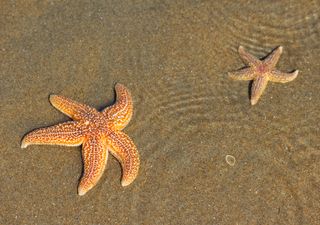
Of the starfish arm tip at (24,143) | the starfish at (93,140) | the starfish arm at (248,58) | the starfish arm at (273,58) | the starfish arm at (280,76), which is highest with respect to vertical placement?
the starfish arm at (273,58)

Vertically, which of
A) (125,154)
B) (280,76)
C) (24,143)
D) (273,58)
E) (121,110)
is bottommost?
(24,143)

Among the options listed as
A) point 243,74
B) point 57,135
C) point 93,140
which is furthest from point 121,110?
point 243,74

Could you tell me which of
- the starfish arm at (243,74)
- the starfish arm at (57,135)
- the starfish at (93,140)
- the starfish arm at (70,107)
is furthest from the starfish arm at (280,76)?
the starfish arm at (57,135)

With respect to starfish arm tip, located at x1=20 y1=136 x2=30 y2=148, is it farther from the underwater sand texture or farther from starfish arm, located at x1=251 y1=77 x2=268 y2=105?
starfish arm, located at x1=251 y1=77 x2=268 y2=105

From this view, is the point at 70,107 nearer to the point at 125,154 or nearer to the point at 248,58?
the point at 125,154

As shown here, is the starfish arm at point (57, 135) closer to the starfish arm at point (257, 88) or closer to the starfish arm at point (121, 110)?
the starfish arm at point (121, 110)

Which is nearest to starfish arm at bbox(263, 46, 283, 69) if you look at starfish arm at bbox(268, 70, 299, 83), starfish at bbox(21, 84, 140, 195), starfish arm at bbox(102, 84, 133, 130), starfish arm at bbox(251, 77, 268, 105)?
starfish arm at bbox(268, 70, 299, 83)
